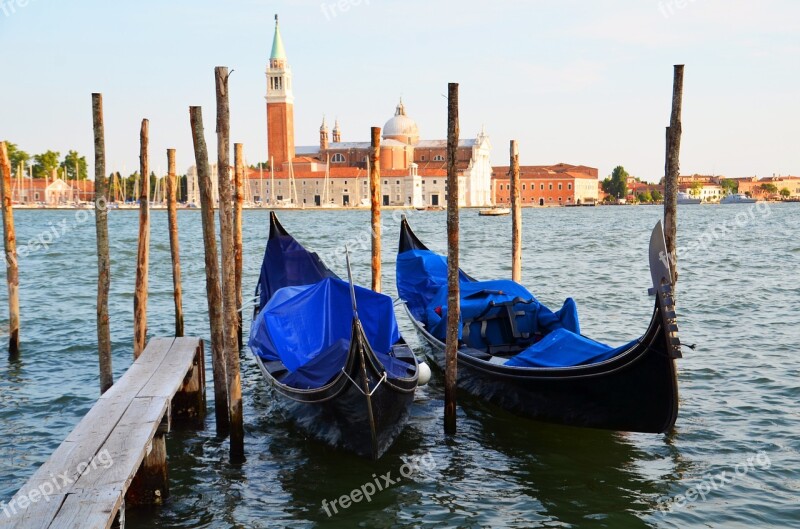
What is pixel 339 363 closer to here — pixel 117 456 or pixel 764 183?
pixel 117 456

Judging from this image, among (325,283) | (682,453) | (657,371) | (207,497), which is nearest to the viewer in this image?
(207,497)

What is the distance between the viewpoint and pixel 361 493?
4.08 metres

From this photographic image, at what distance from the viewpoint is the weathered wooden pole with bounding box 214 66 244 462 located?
4328mm

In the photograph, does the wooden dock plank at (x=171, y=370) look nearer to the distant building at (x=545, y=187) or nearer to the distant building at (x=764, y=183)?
the distant building at (x=545, y=187)

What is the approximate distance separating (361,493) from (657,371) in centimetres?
168

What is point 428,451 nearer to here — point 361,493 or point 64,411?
point 361,493

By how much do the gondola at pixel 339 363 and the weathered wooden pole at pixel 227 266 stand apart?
398 mm

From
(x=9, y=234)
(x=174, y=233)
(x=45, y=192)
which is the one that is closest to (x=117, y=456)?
(x=174, y=233)

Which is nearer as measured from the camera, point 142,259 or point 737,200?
point 142,259

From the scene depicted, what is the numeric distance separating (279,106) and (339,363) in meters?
58.1

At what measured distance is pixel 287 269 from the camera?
7488mm

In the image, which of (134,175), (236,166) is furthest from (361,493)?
(134,175)

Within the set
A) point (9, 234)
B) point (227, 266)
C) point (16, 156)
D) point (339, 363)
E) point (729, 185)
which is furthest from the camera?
point (729, 185)

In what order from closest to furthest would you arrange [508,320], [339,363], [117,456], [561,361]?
[117,456], [339,363], [561,361], [508,320]
